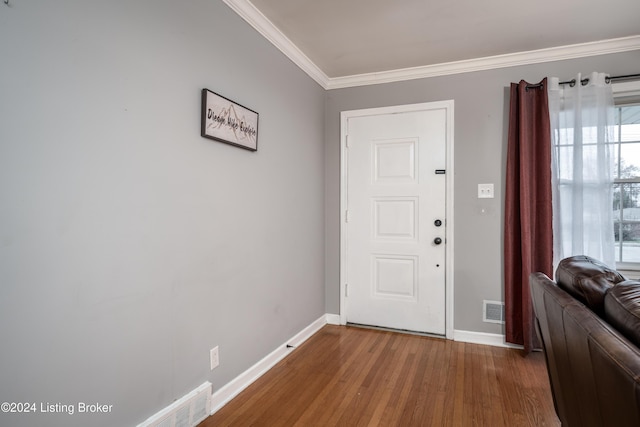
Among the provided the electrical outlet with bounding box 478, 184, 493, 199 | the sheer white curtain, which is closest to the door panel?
the electrical outlet with bounding box 478, 184, 493, 199

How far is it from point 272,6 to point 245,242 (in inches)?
60.0

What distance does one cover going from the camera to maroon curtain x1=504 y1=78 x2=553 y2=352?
265 centimetres

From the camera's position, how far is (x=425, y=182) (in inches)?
121

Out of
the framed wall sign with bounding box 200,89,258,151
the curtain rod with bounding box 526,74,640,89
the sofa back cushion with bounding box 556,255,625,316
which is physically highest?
the curtain rod with bounding box 526,74,640,89

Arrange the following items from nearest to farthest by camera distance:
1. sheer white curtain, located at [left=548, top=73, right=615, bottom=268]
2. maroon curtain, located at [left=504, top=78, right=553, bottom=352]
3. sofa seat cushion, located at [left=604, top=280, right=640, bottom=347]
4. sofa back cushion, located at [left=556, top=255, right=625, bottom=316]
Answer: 1. sofa seat cushion, located at [left=604, top=280, right=640, bottom=347]
2. sofa back cushion, located at [left=556, top=255, right=625, bottom=316]
3. sheer white curtain, located at [left=548, top=73, right=615, bottom=268]
4. maroon curtain, located at [left=504, top=78, right=553, bottom=352]

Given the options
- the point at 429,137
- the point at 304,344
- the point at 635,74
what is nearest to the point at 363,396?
the point at 304,344

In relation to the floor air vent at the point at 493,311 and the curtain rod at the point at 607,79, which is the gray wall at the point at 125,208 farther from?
the curtain rod at the point at 607,79

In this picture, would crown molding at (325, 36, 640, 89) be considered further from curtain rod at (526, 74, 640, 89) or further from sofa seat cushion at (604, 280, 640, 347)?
sofa seat cushion at (604, 280, 640, 347)

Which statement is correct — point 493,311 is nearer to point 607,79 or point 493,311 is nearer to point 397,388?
point 397,388

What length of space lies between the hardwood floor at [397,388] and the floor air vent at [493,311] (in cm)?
23

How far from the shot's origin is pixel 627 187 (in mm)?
2691

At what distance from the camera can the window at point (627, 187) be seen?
2672 mm

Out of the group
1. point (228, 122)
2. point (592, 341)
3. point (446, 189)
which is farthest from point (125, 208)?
point (446, 189)

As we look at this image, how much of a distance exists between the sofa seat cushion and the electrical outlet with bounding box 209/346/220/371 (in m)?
1.79
